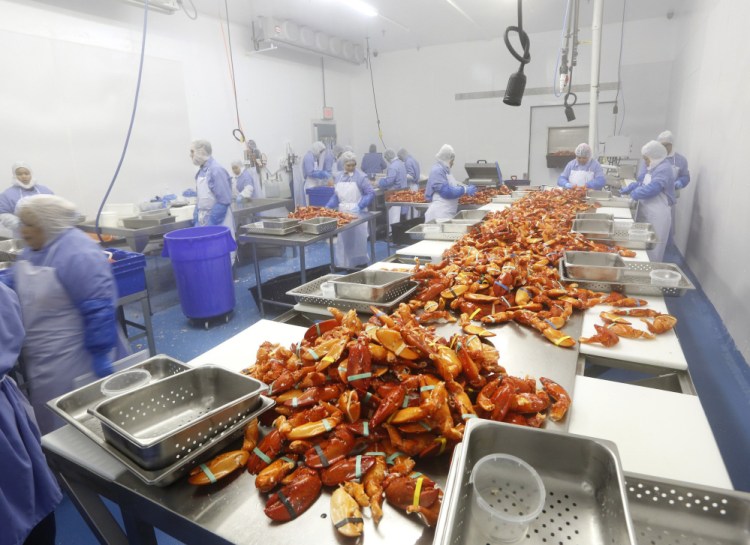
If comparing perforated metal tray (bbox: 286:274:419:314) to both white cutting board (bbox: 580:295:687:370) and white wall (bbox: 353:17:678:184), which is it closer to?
white cutting board (bbox: 580:295:687:370)

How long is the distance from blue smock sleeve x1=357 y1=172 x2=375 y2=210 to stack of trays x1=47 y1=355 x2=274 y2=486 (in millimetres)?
5262

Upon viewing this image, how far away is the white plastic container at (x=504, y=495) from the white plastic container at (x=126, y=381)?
1.18 m

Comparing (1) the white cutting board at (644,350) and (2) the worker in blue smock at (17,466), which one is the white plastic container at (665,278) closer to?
(1) the white cutting board at (644,350)

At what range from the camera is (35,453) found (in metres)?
1.96

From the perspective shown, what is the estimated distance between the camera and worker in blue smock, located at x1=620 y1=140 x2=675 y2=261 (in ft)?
18.9

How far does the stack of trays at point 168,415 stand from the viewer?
3.84 feet

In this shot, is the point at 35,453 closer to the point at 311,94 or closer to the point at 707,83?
the point at 707,83

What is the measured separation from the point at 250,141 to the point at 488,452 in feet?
31.6

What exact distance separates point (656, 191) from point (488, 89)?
745 cm

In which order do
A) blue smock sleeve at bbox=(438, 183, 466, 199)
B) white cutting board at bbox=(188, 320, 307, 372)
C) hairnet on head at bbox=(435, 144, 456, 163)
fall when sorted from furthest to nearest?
1. hairnet on head at bbox=(435, 144, 456, 163)
2. blue smock sleeve at bbox=(438, 183, 466, 199)
3. white cutting board at bbox=(188, 320, 307, 372)

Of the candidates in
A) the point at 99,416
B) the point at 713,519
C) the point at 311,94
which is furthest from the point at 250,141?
the point at 713,519

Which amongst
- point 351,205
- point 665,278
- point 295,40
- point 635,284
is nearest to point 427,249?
point 635,284

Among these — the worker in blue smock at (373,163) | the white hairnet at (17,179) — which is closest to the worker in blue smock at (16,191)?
the white hairnet at (17,179)

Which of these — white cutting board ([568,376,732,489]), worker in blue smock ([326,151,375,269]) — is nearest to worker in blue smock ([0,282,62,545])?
white cutting board ([568,376,732,489])
